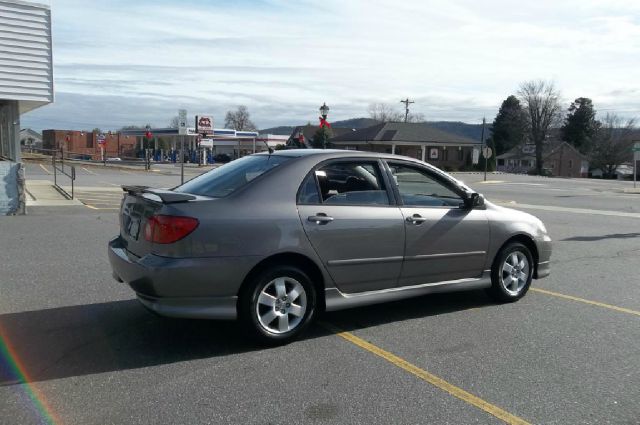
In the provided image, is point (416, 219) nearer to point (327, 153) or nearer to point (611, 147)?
Result: point (327, 153)

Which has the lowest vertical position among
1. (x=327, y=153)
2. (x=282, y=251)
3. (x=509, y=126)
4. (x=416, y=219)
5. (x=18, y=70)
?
(x=282, y=251)

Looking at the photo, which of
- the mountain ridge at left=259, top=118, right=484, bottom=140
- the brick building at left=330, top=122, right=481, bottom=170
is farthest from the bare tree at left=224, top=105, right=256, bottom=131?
the brick building at left=330, top=122, right=481, bottom=170

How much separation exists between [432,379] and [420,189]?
2.53 m

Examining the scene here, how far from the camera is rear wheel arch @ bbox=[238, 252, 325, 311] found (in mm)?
4520

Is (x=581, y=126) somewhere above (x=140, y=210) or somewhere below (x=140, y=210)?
above

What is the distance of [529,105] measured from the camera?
9644 centimetres

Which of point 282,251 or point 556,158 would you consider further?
point 556,158

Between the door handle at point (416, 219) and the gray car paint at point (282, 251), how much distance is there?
0.26 feet

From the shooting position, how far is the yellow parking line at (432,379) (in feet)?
11.9

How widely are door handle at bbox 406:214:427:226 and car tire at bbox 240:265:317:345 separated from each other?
3.83ft

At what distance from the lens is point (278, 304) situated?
A: 4641 millimetres

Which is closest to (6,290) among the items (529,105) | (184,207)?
(184,207)

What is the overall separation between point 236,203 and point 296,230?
536mm

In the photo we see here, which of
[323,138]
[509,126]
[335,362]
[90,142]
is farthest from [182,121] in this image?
[509,126]
